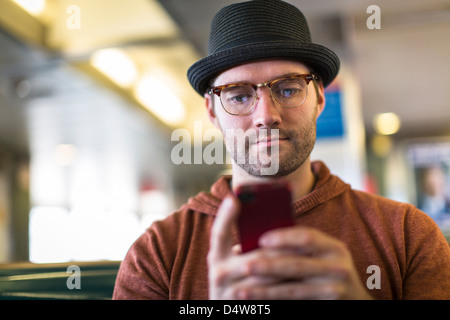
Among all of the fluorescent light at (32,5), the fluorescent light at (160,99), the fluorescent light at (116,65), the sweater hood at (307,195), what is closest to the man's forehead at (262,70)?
the sweater hood at (307,195)

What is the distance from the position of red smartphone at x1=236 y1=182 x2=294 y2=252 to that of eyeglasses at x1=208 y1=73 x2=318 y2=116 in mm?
443

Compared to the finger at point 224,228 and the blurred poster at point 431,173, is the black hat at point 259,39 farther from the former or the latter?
the blurred poster at point 431,173

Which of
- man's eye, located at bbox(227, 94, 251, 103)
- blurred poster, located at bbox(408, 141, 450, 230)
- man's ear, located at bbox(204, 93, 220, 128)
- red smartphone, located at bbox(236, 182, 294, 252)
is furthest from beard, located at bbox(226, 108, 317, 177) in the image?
blurred poster, located at bbox(408, 141, 450, 230)

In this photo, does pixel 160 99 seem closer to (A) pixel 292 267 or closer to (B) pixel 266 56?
(B) pixel 266 56

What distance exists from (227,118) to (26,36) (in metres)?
2.59

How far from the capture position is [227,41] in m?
1.30

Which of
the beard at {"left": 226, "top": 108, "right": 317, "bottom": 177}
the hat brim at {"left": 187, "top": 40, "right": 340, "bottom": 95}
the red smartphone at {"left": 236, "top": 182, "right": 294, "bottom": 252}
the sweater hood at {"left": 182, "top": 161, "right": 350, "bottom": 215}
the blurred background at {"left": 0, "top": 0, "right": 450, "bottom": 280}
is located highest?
the blurred background at {"left": 0, "top": 0, "right": 450, "bottom": 280}

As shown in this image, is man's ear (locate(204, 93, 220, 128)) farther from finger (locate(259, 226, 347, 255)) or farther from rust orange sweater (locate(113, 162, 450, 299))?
finger (locate(259, 226, 347, 255))

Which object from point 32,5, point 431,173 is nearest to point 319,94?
point 32,5

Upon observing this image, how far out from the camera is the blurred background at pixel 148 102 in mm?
3266

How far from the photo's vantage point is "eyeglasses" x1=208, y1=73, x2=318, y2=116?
3.99 feet
